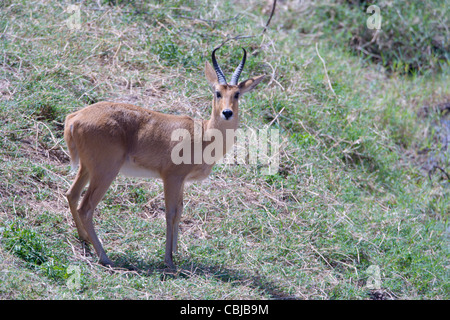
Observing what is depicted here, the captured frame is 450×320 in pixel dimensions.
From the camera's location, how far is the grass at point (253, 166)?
19.8 feet

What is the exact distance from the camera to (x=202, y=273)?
234 inches

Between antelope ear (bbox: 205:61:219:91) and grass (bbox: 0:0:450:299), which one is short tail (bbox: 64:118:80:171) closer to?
grass (bbox: 0:0:450:299)

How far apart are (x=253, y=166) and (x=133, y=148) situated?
220cm

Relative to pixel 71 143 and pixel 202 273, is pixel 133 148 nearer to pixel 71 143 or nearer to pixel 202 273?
pixel 71 143

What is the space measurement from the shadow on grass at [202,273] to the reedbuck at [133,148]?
129 millimetres

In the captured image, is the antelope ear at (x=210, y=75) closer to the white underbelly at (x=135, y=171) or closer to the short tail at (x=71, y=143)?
the white underbelly at (x=135, y=171)

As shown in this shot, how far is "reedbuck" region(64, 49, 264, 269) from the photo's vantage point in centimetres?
582

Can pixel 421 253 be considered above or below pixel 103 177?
below

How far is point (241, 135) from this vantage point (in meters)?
8.32

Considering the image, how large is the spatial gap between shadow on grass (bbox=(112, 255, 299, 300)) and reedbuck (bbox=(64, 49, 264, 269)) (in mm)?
129

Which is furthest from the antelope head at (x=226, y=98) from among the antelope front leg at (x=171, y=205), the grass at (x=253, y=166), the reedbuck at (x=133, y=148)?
the grass at (x=253, y=166)
